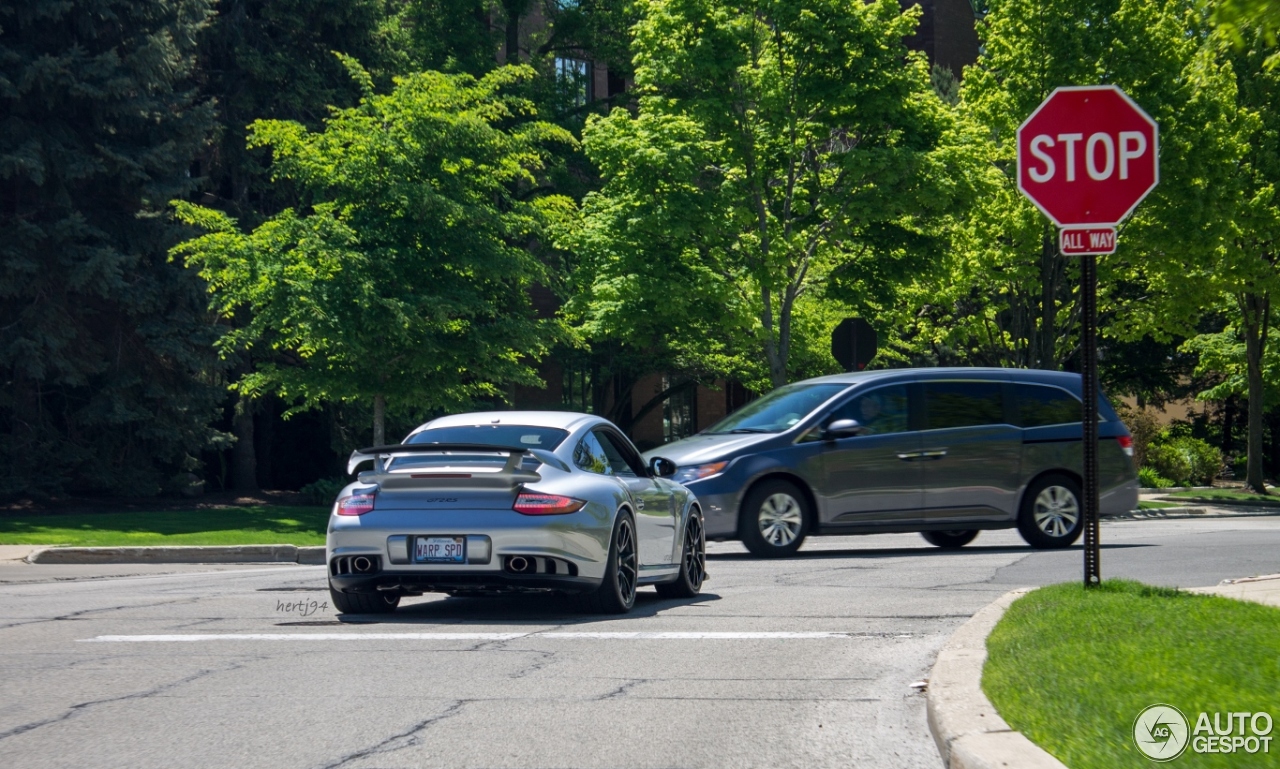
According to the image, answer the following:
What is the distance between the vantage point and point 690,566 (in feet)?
39.1

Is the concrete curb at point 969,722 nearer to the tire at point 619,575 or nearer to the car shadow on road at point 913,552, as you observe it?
the tire at point 619,575

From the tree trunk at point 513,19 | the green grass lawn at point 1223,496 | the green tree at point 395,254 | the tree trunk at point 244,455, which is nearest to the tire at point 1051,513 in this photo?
the green tree at point 395,254

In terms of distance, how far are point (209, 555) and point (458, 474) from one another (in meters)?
10.4

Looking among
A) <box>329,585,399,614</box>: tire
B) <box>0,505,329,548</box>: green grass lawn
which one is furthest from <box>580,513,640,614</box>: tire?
<box>0,505,329,548</box>: green grass lawn

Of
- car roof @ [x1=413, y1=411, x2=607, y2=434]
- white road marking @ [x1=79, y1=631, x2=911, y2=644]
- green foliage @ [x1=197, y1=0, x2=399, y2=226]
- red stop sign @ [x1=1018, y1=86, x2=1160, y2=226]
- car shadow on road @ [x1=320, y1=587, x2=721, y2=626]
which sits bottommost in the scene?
car shadow on road @ [x1=320, y1=587, x2=721, y2=626]

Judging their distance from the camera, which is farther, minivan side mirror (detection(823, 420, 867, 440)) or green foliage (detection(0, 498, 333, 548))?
green foliage (detection(0, 498, 333, 548))

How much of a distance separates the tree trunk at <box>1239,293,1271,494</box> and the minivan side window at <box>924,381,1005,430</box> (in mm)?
22971

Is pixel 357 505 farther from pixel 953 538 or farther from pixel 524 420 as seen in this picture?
pixel 953 538

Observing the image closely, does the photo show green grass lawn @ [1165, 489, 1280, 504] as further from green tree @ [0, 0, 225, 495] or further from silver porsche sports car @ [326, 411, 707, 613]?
silver porsche sports car @ [326, 411, 707, 613]

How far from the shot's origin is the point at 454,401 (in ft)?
82.1

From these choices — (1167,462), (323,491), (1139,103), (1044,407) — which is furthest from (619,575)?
(1167,462)

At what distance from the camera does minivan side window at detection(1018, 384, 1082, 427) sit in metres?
16.6

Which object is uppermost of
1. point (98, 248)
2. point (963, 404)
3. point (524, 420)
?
point (98, 248)

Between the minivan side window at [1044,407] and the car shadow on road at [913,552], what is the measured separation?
4.76ft
